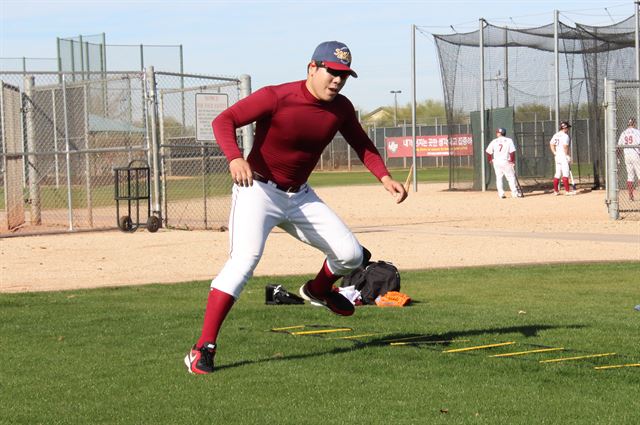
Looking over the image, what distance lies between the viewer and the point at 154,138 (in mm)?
19047

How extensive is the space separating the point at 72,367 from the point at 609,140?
632 inches

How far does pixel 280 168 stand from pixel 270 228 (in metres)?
0.40

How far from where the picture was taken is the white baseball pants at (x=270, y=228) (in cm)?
692

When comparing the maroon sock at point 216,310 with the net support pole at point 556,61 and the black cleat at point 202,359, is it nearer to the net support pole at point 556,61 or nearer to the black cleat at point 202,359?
the black cleat at point 202,359

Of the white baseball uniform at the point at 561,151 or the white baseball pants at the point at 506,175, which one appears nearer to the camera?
the white baseball uniform at the point at 561,151

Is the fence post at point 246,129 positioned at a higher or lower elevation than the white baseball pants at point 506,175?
higher

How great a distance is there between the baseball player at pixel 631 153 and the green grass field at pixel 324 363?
1228cm

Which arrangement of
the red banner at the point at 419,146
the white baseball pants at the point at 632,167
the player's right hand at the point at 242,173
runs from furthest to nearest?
the red banner at the point at 419,146
the white baseball pants at the point at 632,167
the player's right hand at the point at 242,173

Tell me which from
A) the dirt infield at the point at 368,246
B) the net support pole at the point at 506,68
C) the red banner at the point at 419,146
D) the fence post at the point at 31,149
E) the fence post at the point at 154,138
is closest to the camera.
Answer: the dirt infield at the point at 368,246

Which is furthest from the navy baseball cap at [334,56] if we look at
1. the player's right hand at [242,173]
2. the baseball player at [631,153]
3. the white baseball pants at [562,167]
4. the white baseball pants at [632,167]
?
the white baseball pants at [562,167]

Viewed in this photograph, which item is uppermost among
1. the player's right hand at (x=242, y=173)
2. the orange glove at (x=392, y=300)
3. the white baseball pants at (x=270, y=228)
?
the player's right hand at (x=242, y=173)

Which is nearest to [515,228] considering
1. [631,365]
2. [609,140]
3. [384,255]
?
[609,140]

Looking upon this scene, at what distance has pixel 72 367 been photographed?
7.11 meters

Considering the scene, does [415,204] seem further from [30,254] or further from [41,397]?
[41,397]
